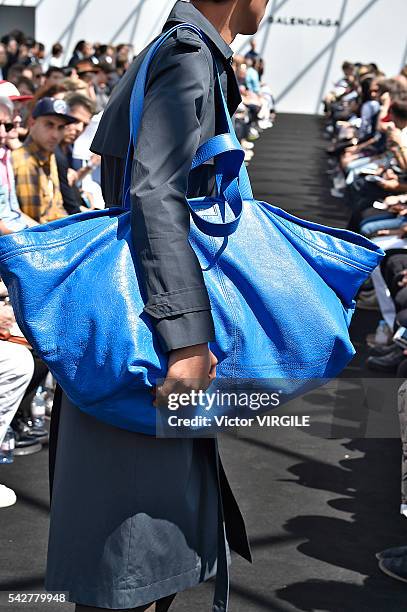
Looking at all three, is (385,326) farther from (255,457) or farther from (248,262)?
(248,262)

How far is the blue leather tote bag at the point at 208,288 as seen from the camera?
4.97 ft

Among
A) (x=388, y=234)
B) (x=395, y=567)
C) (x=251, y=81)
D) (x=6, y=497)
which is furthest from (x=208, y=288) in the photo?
(x=251, y=81)

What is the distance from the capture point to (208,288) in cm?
157

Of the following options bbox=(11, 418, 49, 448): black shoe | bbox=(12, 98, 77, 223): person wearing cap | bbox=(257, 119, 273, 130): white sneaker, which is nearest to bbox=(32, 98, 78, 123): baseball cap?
bbox=(12, 98, 77, 223): person wearing cap

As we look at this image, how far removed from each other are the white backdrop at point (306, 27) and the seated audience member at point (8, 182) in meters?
27.7

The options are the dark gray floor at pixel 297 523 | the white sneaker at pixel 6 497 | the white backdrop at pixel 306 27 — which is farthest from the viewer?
the white backdrop at pixel 306 27

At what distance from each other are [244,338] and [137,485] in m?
0.29

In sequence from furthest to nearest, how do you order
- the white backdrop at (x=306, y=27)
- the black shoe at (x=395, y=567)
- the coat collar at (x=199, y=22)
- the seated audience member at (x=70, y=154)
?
the white backdrop at (x=306, y=27) < the seated audience member at (x=70, y=154) < the black shoe at (x=395, y=567) < the coat collar at (x=199, y=22)

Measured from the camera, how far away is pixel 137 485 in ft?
5.36

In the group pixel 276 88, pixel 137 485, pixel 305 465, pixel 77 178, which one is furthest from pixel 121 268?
pixel 276 88

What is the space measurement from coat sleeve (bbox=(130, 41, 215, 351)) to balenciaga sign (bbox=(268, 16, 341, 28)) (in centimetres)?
3256

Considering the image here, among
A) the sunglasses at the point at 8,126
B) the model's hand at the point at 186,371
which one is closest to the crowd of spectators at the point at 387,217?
the sunglasses at the point at 8,126

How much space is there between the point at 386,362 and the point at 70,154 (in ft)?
8.65

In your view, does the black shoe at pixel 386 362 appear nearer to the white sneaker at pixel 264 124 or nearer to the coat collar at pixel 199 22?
the coat collar at pixel 199 22
